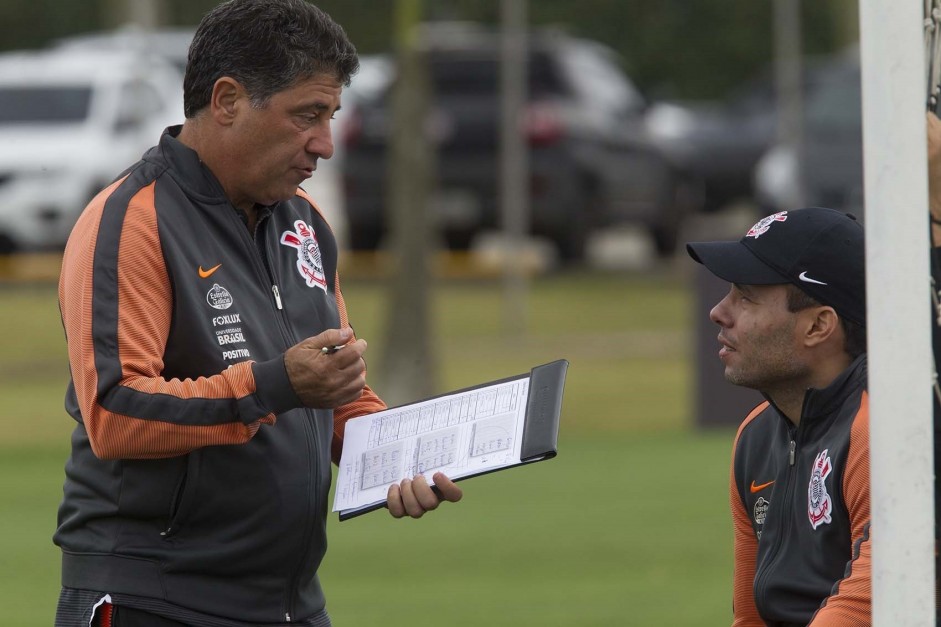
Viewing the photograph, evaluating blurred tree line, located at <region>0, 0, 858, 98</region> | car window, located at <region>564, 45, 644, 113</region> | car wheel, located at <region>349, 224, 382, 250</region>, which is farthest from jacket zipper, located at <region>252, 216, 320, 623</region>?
blurred tree line, located at <region>0, 0, 858, 98</region>

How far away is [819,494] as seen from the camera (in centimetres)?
354

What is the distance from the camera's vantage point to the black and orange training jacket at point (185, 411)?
3.46 metres

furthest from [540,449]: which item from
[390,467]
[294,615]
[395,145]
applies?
[395,145]

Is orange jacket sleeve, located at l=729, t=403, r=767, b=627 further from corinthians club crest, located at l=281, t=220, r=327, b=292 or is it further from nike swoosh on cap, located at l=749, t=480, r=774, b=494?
corinthians club crest, located at l=281, t=220, r=327, b=292

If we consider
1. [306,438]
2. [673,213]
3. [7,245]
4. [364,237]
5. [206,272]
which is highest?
[673,213]

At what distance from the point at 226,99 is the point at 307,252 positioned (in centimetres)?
42

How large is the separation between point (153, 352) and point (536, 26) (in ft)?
74.0

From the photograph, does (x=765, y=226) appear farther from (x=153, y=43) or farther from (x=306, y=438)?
(x=153, y=43)

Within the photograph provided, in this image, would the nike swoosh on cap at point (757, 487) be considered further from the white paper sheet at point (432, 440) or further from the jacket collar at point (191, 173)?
the jacket collar at point (191, 173)

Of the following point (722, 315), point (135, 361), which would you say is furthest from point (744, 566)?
point (135, 361)

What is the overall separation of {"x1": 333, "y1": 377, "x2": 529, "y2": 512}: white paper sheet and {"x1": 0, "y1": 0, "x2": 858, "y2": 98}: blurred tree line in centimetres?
1991

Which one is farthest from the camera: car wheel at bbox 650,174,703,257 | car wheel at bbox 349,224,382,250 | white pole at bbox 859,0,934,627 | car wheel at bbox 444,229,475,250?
car wheel at bbox 650,174,703,257

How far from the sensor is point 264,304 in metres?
3.72

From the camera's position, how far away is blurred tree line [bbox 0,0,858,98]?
82.1ft
